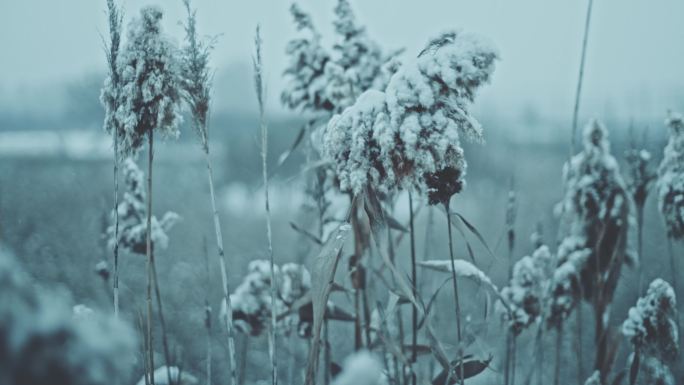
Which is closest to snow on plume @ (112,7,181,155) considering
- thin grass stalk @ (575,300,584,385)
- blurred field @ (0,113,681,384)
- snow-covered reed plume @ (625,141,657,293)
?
blurred field @ (0,113,681,384)

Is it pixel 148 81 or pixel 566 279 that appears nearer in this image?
pixel 148 81

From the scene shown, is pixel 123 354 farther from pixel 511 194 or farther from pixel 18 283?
pixel 511 194

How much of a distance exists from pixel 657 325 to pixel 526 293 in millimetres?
598

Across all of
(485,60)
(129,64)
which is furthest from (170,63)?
(485,60)

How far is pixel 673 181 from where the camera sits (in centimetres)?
256

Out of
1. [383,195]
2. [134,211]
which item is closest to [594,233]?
[383,195]

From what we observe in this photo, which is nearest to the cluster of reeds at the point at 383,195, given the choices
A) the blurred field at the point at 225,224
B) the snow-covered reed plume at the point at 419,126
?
the snow-covered reed plume at the point at 419,126

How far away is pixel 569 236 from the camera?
2760mm

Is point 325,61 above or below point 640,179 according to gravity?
above

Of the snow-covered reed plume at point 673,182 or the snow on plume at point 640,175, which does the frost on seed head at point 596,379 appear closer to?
the snow-covered reed plume at point 673,182

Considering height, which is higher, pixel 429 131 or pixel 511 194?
pixel 429 131

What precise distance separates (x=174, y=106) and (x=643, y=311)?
220cm

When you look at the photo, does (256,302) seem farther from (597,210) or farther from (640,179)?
(640,179)

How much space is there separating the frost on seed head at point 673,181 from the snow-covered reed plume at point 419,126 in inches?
59.8
